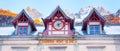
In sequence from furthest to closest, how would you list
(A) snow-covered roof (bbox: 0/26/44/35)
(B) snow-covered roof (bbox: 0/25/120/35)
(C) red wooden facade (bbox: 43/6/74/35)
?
(A) snow-covered roof (bbox: 0/26/44/35) < (B) snow-covered roof (bbox: 0/25/120/35) < (C) red wooden facade (bbox: 43/6/74/35)

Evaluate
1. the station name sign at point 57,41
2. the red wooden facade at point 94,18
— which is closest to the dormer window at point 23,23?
the station name sign at point 57,41

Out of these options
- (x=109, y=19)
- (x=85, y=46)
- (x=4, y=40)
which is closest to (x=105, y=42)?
(x=85, y=46)

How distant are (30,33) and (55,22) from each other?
3.00 metres

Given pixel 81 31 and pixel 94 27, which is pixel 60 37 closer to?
pixel 81 31

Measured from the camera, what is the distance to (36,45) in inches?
907

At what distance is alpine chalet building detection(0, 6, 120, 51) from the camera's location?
22859 millimetres

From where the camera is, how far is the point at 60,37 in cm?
2305

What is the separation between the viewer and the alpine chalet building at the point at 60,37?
75.0 feet

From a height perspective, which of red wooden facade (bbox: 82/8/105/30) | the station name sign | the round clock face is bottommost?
the station name sign

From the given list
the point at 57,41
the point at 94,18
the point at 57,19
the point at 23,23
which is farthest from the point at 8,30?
the point at 94,18

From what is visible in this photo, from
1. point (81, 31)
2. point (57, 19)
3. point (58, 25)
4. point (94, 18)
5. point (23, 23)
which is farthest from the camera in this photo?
point (81, 31)

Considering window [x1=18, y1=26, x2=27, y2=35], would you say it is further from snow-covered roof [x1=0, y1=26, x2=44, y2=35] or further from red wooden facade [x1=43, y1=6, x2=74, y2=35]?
red wooden facade [x1=43, y1=6, x2=74, y2=35]

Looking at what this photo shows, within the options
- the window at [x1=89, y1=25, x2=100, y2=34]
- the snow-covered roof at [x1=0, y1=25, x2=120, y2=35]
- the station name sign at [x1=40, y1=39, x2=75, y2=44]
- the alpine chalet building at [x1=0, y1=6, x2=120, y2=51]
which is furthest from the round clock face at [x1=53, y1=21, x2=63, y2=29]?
the window at [x1=89, y1=25, x2=100, y2=34]

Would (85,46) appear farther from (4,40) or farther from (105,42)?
(4,40)
